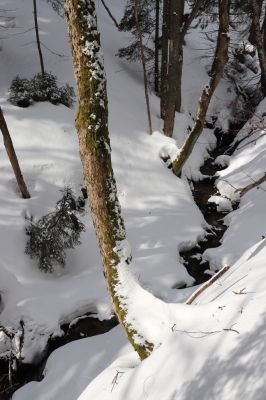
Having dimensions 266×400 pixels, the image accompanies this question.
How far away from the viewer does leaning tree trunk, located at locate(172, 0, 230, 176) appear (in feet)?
26.9

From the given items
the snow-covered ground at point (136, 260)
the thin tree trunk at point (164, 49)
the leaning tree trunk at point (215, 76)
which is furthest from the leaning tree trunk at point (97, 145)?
the thin tree trunk at point (164, 49)

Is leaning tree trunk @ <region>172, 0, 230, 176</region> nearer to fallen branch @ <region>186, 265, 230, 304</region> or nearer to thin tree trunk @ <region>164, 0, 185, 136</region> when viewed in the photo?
thin tree trunk @ <region>164, 0, 185, 136</region>

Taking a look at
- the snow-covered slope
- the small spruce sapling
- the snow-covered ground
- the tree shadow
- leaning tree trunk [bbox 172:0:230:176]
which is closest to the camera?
the tree shadow

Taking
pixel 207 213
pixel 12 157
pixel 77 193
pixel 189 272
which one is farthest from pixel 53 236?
pixel 207 213

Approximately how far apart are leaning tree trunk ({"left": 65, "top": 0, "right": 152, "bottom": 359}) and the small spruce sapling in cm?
393

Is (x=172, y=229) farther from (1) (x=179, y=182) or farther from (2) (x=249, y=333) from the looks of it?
(2) (x=249, y=333)

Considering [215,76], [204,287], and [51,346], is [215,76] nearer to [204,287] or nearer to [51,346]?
[204,287]

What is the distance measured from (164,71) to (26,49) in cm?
633

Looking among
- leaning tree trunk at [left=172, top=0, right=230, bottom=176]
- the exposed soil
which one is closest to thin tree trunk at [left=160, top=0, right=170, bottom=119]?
leaning tree trunk at [left=172, top=0, right=230, bottom=176]

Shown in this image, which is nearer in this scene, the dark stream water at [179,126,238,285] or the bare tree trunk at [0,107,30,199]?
the bare tree trunk at [0,107,30,199]

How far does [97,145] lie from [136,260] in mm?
5171

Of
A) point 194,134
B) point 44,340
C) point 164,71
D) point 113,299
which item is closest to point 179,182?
point 194,134

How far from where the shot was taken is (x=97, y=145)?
3.81 m

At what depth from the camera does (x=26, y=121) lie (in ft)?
38.0
